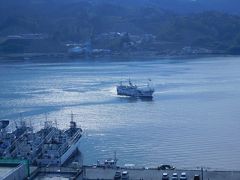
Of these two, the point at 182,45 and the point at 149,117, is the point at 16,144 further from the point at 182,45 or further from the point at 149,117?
the point at 182,45

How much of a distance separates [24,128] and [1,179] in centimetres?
314

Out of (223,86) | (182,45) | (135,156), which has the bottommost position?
(135,156)

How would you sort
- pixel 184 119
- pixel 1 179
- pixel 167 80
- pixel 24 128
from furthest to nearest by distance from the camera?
pixel 167 80, pixel 184 119, pixel 24 128, pixel 1 179

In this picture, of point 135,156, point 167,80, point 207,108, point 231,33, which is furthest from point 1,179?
point 231,33

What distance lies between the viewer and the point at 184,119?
9.10m

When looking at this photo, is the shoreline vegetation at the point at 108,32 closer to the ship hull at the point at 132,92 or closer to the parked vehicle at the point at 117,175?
the ship hull at the point at 132,92

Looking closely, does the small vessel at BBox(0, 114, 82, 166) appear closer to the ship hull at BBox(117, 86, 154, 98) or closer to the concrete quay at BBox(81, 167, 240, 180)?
the concrete quay at BBox(81, 167, 240, 180)

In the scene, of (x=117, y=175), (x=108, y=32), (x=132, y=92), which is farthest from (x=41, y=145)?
(x=108, y=32)

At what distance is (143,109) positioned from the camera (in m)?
10.4

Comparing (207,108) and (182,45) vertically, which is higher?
(182,45)

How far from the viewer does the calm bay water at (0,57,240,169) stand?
7086 mm

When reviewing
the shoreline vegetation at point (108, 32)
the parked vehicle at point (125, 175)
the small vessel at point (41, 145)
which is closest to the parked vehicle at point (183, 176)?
the parked vehicle at point (125, 175)

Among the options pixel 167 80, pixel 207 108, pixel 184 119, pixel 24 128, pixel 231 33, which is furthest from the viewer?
pixel 231 33

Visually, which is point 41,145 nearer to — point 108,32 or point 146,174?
point 146,174
